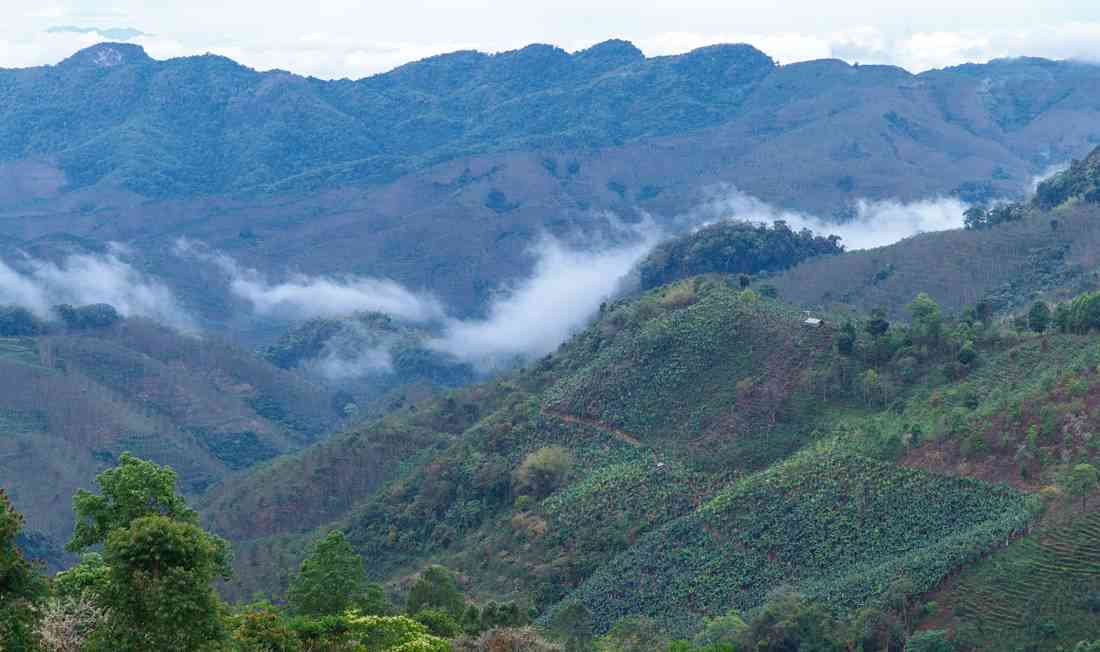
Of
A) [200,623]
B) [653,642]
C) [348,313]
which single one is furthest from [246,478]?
[348,313]

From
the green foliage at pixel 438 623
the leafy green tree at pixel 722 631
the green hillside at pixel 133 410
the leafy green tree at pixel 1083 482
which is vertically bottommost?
the green hillside at pixel 133 410

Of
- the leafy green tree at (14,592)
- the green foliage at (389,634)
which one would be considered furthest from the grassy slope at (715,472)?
the leafy green tree at (14,592)

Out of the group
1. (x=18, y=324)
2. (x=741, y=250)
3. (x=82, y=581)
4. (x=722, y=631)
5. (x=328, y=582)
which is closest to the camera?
(x=82, y=581)

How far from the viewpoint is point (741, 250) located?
359 feet

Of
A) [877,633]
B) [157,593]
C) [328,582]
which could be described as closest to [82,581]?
[157,593]

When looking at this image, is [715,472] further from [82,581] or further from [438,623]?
[82,581]

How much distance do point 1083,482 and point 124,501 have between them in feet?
99.1

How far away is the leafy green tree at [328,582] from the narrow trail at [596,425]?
25.0m

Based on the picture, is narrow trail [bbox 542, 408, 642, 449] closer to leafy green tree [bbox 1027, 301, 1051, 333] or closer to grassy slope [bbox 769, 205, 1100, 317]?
leafy green tree [bbox 1027, 301, 1051, 333]

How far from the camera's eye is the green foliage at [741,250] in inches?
4272

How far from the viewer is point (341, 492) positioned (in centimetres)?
8219

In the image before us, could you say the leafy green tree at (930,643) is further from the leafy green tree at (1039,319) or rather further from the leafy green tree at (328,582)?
the leafy green tree at (1039,319)

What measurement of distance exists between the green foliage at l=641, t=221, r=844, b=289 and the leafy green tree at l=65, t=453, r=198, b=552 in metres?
82.3

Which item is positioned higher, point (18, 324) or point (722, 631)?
point (18, 324)
